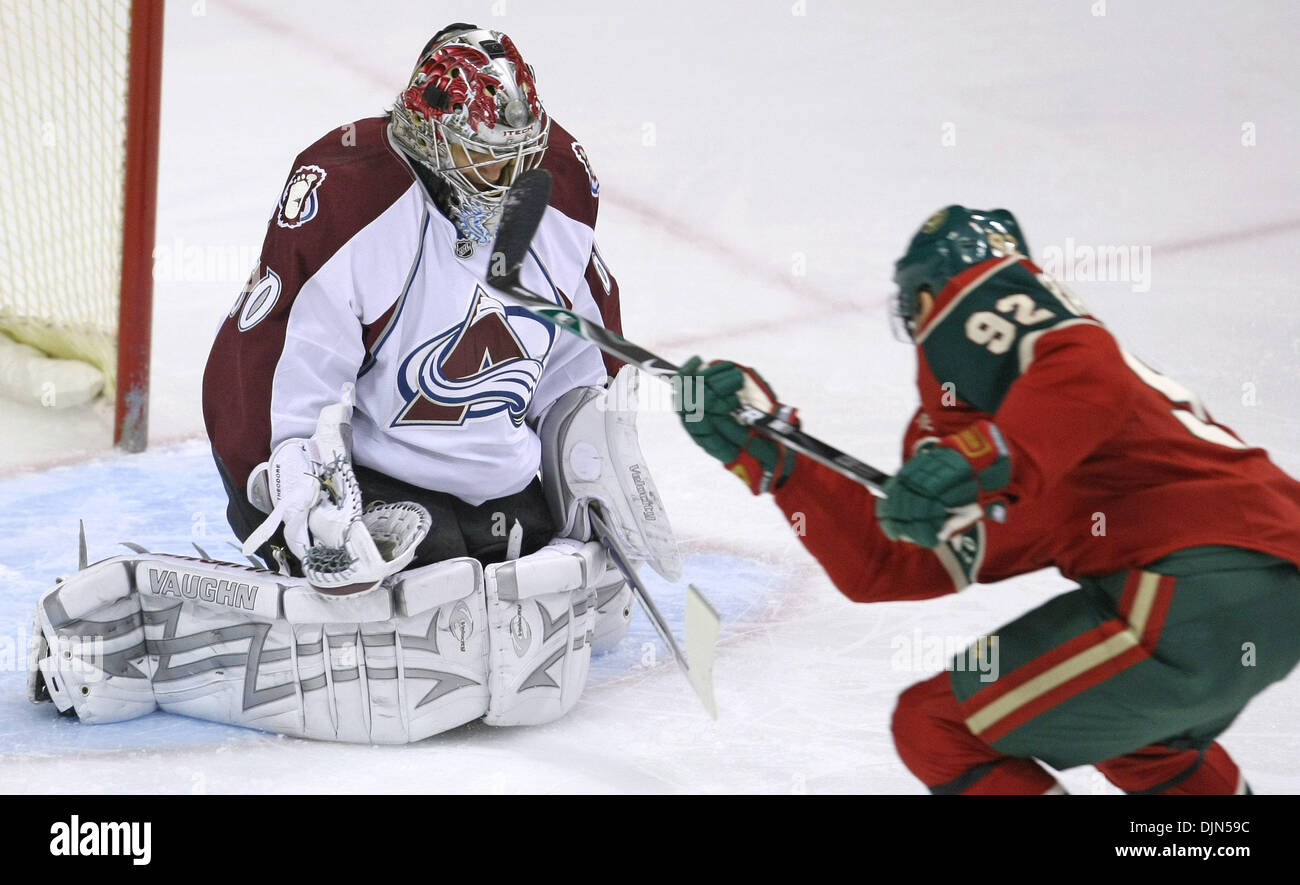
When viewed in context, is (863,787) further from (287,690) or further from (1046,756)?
(287,690)

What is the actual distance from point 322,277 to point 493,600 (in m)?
0.61

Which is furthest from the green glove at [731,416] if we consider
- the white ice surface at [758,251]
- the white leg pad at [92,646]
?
the white leg pad at [92,646]

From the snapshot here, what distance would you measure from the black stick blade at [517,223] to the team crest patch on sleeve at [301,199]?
31 cm

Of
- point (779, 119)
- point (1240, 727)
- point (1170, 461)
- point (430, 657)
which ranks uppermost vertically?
point (779, 119)

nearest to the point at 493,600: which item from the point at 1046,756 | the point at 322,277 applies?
the point at 322,277

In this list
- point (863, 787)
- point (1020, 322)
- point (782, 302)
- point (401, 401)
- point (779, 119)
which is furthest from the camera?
point (779, 119)

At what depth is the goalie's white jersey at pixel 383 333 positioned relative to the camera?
258 centimetres

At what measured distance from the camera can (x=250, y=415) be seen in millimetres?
2604

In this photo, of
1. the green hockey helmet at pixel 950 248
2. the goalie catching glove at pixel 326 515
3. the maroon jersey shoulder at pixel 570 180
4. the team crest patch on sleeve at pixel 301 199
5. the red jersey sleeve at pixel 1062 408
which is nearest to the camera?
the red jersey sleeve at pixel 1062 408

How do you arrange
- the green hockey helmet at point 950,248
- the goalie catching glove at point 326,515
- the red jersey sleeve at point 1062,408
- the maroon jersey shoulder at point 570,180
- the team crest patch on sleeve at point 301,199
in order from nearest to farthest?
the red jersey sleeve at point 1062,408 < the green hockey helmet at point 950,248 < the goalie catching glove at point 326,515 < the team crest patch on sleeve at point 301,199 < the maroon jersey shoulder at point 570,180

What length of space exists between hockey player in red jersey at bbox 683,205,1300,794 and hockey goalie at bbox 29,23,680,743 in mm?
681

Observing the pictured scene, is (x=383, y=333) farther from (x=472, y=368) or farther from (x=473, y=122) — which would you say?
(x=473, y=122)

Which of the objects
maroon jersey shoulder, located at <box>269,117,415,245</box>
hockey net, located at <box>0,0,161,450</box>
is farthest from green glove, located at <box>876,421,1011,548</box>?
hockey net, located at <box>0,0,161,450</box>

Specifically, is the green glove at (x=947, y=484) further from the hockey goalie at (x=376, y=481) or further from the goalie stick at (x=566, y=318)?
the hockey goalie at (x=376, y=481)
